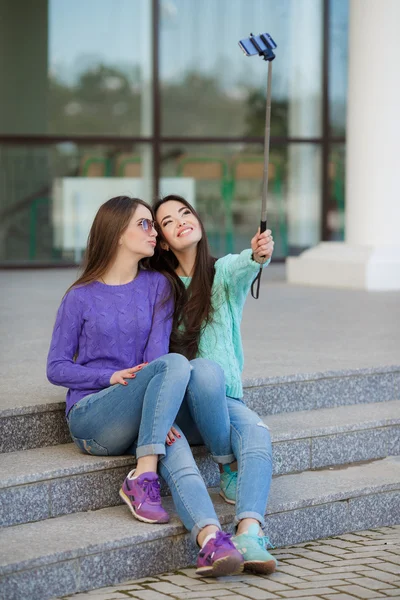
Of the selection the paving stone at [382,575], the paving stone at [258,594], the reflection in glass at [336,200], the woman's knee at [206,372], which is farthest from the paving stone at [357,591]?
the reflection in glass at [336,200]

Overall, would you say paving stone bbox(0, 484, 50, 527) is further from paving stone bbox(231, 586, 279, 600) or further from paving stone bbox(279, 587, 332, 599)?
paving stone bbox(279, 587, 332, 599)

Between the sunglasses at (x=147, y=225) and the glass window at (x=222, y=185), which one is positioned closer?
the sunglasses at (x=147, y=225)

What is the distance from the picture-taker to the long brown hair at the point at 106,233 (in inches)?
157

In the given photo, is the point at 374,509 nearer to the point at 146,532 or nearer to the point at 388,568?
the point at 388,568

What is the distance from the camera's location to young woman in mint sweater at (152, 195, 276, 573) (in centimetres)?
379

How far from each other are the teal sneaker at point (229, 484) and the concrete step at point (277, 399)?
649mm

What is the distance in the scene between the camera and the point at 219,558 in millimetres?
3344

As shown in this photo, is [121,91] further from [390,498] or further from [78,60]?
[390,498]

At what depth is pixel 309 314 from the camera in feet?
23.9

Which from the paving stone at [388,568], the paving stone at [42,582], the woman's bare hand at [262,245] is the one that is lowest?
the paving stone at [388,568]

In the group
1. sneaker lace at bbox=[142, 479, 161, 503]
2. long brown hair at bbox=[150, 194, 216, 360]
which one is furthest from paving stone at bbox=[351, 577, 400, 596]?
long brown hair at bbox=[150, 194, 216, 360]

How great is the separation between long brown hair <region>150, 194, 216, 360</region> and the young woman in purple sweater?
0.06 metres

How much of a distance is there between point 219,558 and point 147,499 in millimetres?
379

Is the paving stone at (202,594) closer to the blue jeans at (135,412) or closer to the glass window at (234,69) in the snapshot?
the blue jeans at (135,412)
